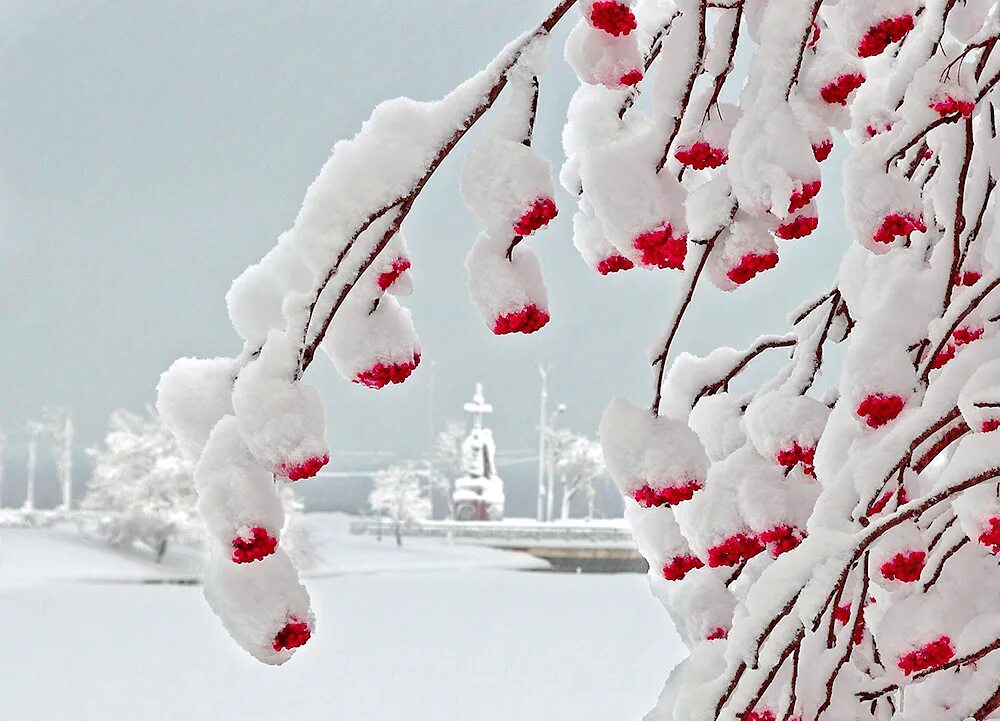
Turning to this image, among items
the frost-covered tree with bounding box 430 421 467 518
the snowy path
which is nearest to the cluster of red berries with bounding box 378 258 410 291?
the snowy path

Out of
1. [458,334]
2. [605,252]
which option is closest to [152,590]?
[605,252]

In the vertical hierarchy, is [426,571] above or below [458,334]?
below

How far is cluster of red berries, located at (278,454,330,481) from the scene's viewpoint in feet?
1.54

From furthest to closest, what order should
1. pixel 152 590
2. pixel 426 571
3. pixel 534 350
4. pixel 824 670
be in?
pixel 534 350 < pixel 426 571 < pixel 152 590 < pixel 824 670

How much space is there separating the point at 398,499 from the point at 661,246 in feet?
78.5

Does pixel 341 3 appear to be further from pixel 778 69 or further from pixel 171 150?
pixel 778 69

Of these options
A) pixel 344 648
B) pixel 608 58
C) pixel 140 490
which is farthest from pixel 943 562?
pixel 140 490

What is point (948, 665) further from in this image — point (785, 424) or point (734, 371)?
point (734, 371)

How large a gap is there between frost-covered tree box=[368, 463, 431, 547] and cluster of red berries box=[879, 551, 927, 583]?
22695 mm

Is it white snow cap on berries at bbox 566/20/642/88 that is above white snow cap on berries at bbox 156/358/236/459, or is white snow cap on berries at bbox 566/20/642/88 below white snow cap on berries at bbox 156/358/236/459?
above

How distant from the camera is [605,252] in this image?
70 cm

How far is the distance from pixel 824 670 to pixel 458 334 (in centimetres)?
5243

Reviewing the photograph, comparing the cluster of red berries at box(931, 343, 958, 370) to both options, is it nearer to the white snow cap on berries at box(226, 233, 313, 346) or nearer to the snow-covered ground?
the white snow cap on berries at box(226, 233, 313, 346)

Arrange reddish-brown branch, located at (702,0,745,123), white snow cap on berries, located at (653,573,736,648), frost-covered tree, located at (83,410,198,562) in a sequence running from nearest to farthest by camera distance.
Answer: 1. reddish-brown branch, located at (702,0,745,123)
2. white snow cap on berries, located at (653,573,736,648)
3. frost-covered tree, located at (83,410,198,562)
